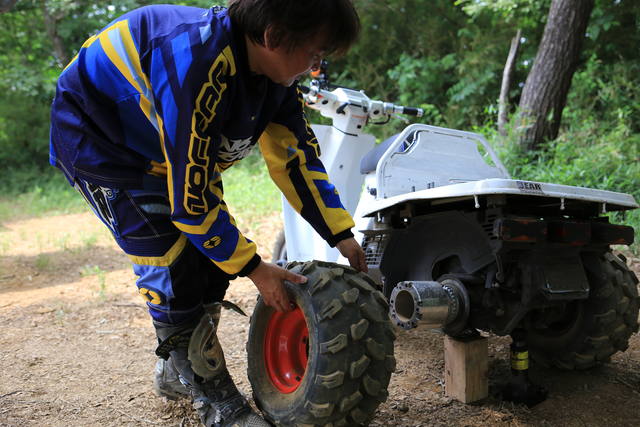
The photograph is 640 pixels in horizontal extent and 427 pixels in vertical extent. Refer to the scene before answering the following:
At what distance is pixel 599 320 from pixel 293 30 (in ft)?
6.23

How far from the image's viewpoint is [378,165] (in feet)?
9.79

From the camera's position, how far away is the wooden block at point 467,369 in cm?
236

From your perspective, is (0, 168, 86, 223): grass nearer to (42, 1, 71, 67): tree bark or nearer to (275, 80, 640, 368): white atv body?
(42, 1, 71, 67): tree bark

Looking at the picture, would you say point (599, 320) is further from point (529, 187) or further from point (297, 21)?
point (297, 21)

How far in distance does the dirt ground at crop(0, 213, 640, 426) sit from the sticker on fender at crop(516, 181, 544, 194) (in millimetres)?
989

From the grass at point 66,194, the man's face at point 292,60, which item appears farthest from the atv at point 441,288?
the grass at point 66,194

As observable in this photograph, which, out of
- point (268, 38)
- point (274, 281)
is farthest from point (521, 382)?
point (268, 38)

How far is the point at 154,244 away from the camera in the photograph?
1.95 meters

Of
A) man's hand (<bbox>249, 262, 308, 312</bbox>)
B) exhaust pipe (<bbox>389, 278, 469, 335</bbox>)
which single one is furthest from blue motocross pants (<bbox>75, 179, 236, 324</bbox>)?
exhaust pipe (<bbox>389, 278, 469, 335</bbox>)

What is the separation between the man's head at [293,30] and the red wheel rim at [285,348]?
1.01 m

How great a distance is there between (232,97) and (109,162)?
537 millimetres

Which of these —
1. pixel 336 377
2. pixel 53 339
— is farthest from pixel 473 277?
pixel 53 339

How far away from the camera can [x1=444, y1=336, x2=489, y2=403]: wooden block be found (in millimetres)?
2357

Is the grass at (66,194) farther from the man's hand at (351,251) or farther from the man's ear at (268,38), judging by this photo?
the man's ear at (268,38)
